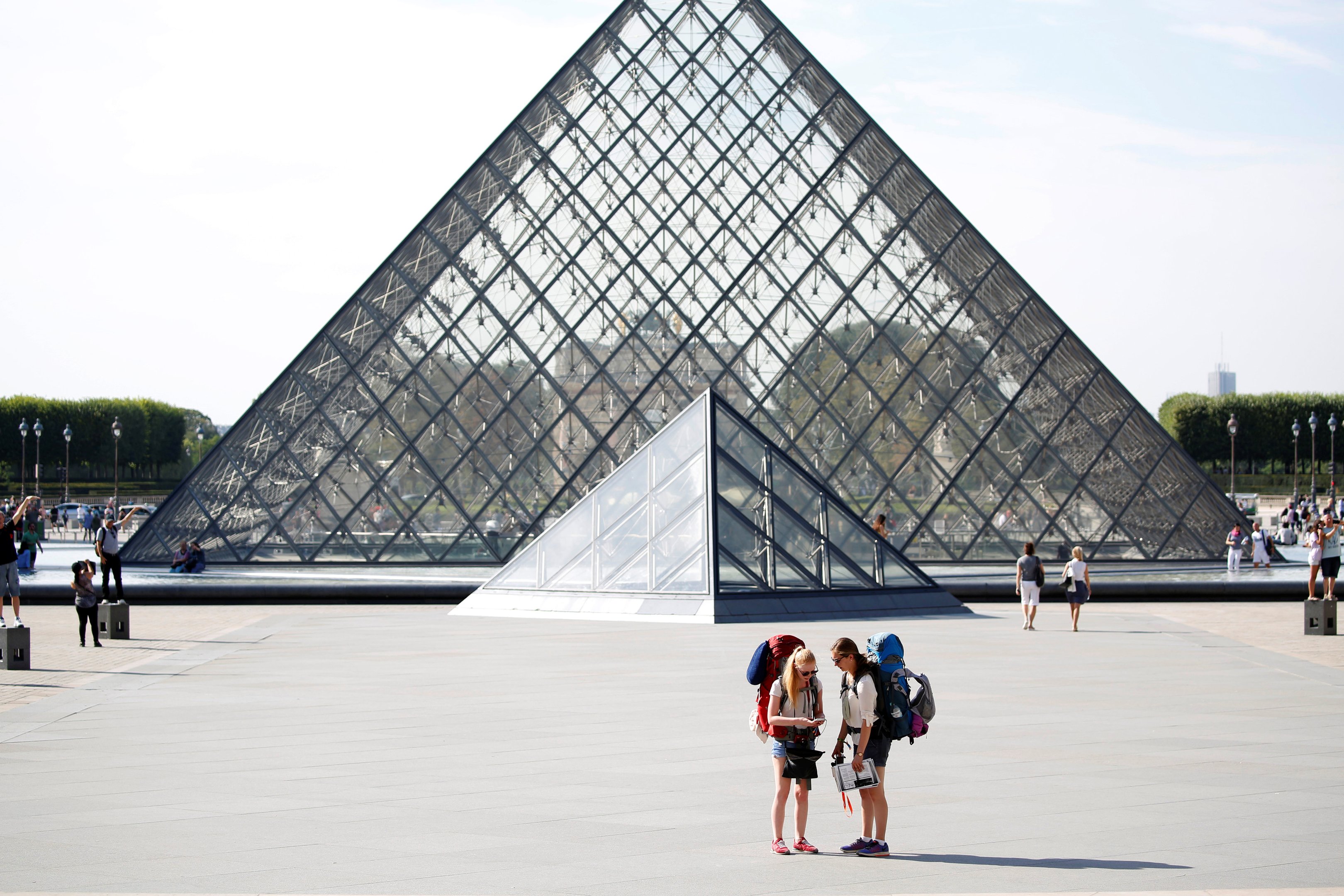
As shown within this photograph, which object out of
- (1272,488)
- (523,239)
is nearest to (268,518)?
(523,239)

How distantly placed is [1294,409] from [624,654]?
6510cm

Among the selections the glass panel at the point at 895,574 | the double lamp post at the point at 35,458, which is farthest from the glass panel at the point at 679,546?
the double lamp post at the point at 35,458

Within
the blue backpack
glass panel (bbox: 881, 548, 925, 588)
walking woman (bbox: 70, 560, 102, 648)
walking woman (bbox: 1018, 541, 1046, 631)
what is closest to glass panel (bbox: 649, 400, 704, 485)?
glass panel (bbox: 881, 548, 925, 588)

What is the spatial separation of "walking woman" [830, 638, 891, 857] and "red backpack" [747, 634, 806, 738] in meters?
0.18

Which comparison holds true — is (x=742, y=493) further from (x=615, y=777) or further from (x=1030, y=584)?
(x=615, y=777)

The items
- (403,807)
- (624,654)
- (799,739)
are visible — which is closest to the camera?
(799,739)

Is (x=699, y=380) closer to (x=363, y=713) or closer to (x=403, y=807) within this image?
(x=363, y=713)

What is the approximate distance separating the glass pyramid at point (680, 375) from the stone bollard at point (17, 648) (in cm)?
1280

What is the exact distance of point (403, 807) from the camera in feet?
19.4

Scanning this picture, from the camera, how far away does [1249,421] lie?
2746 inches

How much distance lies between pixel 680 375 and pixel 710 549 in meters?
9.32

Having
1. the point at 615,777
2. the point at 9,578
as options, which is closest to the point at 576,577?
the point at 9,578

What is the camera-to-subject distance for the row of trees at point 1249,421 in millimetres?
69188

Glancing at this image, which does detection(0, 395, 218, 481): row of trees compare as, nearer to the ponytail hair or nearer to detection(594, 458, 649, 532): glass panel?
detection(594, 458, 649, 532): glass panel
